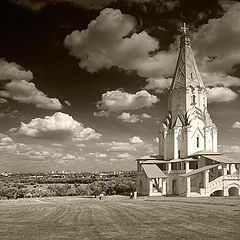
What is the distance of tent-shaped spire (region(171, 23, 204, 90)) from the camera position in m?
59.7

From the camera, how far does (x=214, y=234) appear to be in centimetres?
1580

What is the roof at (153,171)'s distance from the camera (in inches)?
2068

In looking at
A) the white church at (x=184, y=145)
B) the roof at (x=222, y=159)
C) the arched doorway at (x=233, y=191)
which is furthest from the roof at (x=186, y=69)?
the arched doorway at (x=233, y=191)

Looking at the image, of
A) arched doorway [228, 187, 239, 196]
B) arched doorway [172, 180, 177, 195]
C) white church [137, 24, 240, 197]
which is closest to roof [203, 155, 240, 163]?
white church [137, 24, 240, 197]

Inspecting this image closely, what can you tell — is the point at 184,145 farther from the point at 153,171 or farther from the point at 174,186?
the point at 153,171

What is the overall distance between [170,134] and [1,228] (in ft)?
141

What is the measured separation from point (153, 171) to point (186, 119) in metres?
10.8

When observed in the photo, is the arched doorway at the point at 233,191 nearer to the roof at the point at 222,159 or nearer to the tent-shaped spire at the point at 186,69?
the roof at the point at 222,159

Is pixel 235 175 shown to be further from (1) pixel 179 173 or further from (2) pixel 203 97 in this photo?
(2) pixel 203 97

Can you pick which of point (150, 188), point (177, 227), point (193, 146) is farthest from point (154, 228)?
point (193, 146)

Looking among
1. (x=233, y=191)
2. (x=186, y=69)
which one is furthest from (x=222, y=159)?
(x=186, y=69)

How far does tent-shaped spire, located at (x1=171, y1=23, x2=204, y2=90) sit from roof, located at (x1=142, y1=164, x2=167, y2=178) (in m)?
14.9

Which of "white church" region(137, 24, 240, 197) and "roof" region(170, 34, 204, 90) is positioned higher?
"roof" region(170, 34, 204, 90)

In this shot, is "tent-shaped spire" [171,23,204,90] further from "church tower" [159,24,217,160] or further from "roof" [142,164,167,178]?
"roof" [142,164,167,178]
